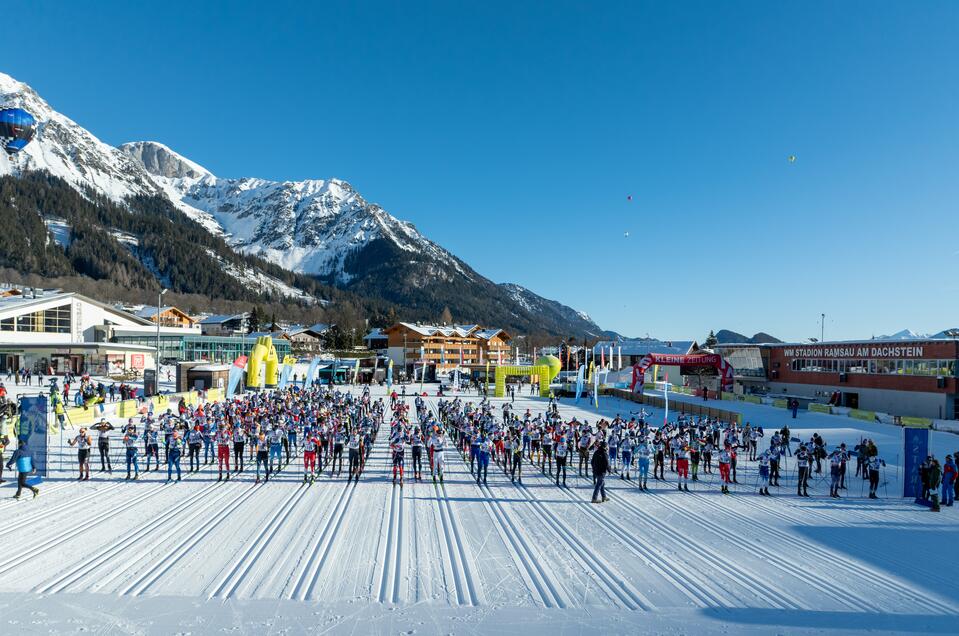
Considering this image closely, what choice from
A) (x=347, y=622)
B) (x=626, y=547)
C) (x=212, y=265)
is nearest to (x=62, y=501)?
(x=347, y=622)

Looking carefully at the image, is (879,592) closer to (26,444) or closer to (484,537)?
(484,537)

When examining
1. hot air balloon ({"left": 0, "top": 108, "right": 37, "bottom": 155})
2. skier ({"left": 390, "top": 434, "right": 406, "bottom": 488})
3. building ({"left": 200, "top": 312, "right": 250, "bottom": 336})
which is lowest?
skier ({"left": 390, "top": 434, "right": 406, "bottom": 488})

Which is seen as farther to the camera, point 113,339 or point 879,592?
point 113,339

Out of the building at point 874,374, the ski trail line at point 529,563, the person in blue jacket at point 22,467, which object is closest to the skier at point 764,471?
the ski trail line at point 529,563

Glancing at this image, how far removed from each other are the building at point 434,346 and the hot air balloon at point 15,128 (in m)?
48.5

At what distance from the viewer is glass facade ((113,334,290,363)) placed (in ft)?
204

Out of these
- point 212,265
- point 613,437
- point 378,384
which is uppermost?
point 212,265

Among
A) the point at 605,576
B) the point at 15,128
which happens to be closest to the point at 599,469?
the point at 605,576

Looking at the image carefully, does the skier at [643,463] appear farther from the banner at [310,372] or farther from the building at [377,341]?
the building at [377,341]

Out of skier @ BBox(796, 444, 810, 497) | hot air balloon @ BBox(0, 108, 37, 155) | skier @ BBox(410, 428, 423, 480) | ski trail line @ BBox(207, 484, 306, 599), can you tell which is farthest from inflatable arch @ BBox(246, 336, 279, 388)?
skier @ BBox(796, 444, 810, 497)

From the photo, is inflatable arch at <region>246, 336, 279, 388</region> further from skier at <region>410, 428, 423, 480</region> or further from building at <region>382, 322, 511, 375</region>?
building at <region>382, 322, 511, 375</region>

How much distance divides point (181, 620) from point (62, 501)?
7230 mm

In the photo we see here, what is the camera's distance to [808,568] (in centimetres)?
864

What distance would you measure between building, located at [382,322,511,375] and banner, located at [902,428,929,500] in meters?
69.0
